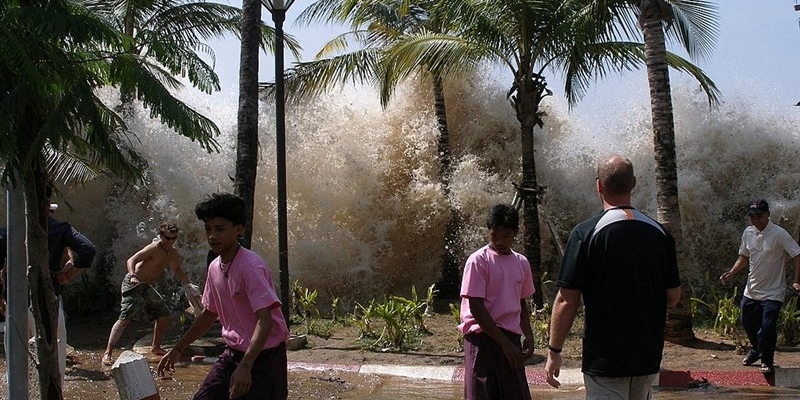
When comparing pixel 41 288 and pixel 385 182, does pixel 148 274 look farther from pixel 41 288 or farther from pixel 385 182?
pixel 385 182

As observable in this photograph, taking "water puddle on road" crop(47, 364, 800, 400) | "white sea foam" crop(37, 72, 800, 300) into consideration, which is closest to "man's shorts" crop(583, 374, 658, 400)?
"water puddle on road" crop(47, 364, 800, 400)

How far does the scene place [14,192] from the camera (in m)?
6.03

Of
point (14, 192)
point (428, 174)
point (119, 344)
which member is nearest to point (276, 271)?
point (428, 174)

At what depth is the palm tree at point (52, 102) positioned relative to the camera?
5.33 m

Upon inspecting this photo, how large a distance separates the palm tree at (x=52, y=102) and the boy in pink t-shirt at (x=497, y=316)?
1.86 m

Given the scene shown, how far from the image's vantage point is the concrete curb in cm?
975

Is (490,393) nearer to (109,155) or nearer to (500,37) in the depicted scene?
(109,155)

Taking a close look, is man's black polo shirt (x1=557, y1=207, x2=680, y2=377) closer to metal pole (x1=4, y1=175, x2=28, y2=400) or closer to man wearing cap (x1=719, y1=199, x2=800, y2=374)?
metal pole (x1=4, y1=175, x2=28, y2=400)

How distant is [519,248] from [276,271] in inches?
175

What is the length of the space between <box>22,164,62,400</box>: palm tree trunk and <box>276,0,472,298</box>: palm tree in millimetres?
9730

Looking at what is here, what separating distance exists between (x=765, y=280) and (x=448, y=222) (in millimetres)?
9010

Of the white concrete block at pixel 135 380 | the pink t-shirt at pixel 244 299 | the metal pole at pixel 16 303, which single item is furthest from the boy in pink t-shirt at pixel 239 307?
the metal pole at pixel 16 303

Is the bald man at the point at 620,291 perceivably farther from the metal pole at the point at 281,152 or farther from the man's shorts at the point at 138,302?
the metal pole at the point at 281,152

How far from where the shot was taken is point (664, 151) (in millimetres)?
11555
